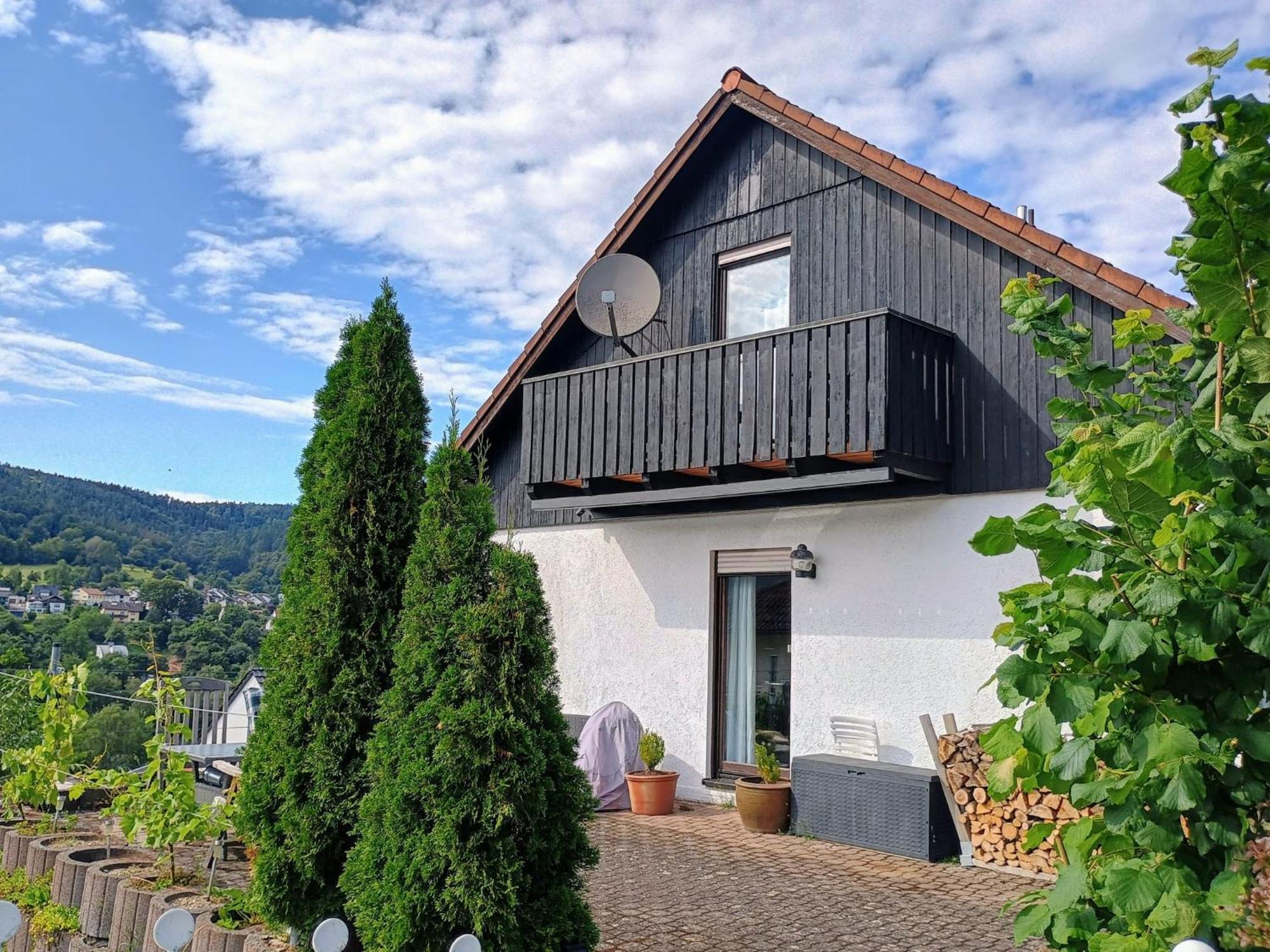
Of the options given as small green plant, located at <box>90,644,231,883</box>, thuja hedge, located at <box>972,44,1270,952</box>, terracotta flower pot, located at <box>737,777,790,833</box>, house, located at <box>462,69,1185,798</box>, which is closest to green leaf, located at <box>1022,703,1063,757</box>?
thuja hedge, located at <box>972,44,1270,952</box>

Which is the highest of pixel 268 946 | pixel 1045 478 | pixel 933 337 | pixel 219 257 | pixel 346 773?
pixel 219 257

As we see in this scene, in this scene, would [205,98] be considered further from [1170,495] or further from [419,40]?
[1170,495]

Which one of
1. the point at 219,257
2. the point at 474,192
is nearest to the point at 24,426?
the point at 219,257

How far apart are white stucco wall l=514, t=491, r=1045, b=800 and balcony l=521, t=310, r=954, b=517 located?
1.07 feet

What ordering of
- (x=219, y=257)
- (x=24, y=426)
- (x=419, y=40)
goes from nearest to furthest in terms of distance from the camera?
(x=419, y=40) → (x=219, y=257) → (x=24, y=426)

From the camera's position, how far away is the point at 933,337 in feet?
27.3

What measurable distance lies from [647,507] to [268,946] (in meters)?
6.77

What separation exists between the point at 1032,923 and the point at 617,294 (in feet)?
28.5

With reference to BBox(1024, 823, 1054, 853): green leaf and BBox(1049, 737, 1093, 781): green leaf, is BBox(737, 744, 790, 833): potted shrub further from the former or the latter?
BBox(1049, 737, 1093, 781): green leaf

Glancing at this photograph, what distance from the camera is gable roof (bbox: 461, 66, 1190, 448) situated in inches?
293

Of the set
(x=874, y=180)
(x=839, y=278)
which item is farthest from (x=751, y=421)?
(x=874, y=180)

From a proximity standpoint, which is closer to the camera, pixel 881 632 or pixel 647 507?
pixel 881 632

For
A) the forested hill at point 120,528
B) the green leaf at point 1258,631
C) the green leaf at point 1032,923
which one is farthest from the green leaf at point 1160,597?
the forested hill at point 120,528

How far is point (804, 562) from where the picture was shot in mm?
9039
